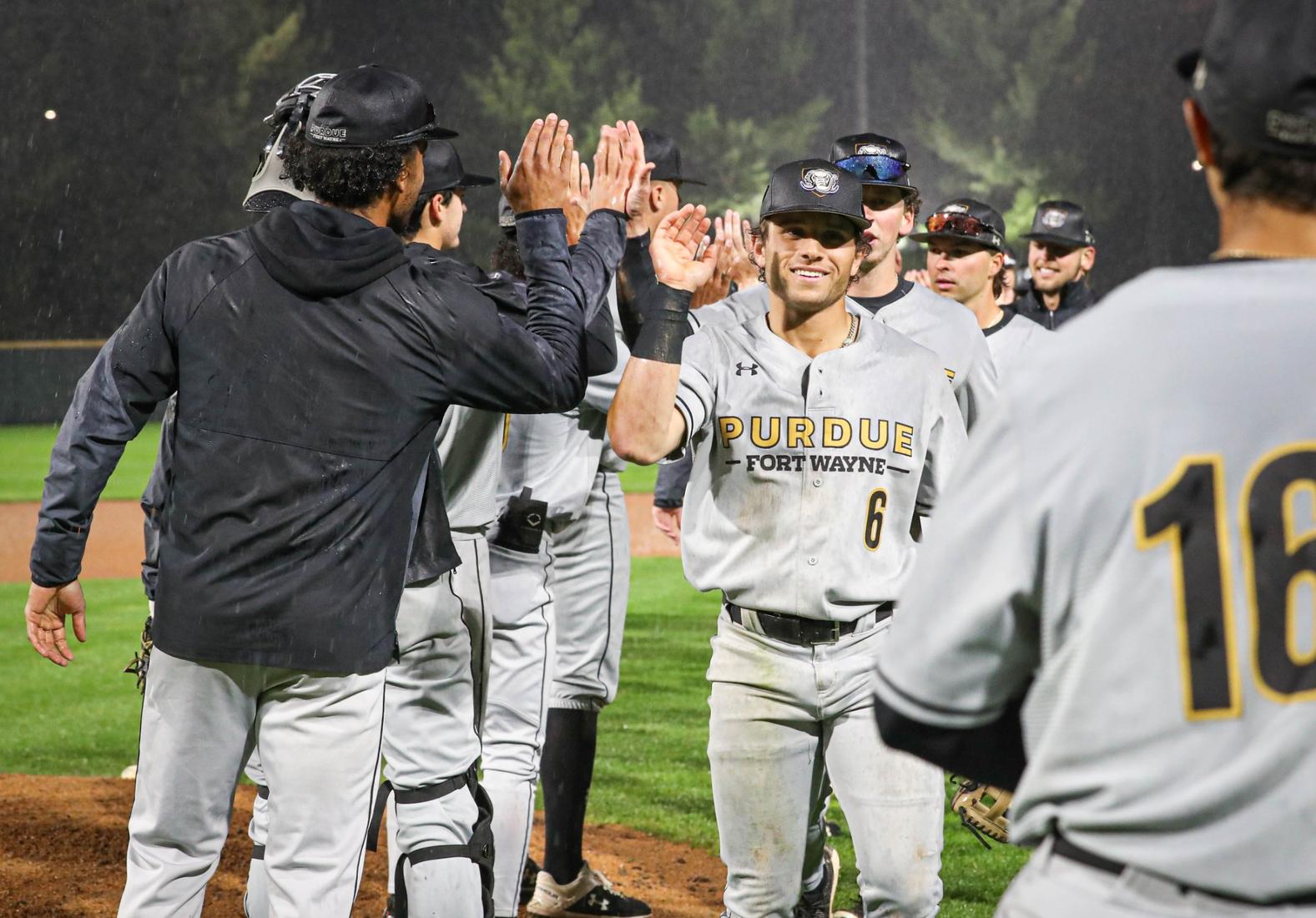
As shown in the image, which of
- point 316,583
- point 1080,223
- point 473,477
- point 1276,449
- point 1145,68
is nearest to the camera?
point 1276,449

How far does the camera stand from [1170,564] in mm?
1234

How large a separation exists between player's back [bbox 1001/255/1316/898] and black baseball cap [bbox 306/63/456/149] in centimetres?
179

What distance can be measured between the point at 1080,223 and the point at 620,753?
3598mm

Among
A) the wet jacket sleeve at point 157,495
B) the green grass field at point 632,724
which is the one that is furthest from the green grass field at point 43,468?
the wet jacket sleeve at point 157,495

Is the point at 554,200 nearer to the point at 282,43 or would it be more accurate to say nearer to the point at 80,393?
the point at 80,393

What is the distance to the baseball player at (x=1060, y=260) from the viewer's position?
707 cm

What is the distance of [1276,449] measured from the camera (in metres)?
1.23

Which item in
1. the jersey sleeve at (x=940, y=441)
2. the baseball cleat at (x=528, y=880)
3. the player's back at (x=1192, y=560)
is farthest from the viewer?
the baseball cleat at (x=528, y=880)

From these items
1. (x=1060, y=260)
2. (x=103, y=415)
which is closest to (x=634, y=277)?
(x=103, y=415)

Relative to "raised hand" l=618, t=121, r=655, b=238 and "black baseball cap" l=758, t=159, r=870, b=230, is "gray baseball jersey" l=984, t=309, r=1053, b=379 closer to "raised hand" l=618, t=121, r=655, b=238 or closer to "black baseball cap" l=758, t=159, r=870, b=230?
"black baseball cap" l=758, t=159, r=870, b=230

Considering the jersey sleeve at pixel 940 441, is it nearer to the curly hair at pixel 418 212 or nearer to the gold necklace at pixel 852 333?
the gold necklace at pixel 852 333

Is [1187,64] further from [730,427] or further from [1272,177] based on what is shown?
[730,427]

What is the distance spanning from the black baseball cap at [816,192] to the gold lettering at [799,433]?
0.49m

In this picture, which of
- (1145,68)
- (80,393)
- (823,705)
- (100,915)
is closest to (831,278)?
(823,705)
